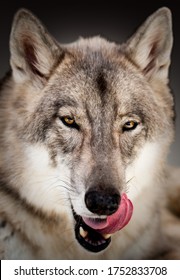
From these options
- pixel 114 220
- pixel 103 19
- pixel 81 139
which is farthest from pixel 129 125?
pixel 103 19

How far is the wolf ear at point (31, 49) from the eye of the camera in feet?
4.54

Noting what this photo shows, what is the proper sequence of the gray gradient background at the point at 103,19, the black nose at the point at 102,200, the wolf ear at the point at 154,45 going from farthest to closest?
1. the gray gradient background at the point at 103,19
2. the wolf ear at the point at 154,45
3. the black nose at the point at 102,200

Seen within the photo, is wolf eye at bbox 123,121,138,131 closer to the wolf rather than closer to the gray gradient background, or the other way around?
the wolf

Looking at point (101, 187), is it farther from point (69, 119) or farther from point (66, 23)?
point (66, 23)

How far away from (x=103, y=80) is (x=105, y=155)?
0.73ft

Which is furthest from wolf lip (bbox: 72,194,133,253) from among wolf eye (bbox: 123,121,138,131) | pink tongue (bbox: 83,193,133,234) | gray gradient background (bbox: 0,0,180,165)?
gray gradient background (bbox: 0,0,180,165)

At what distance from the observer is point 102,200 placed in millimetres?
1219

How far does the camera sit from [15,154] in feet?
4.73

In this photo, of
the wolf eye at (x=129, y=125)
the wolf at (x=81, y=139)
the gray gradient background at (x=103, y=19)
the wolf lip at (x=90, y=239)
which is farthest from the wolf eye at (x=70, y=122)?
the gray gradient background at (x=103, y=19)

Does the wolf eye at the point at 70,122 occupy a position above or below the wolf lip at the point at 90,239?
above

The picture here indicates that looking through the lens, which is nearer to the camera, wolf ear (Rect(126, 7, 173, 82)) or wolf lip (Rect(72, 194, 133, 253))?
wolf lip (Rect(72, 194, 133, 253))

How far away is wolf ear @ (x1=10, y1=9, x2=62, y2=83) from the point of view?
54.5 inches

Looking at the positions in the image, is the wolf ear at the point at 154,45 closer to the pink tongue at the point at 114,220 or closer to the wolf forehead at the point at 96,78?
the wolf forehead at the point at 96,78
